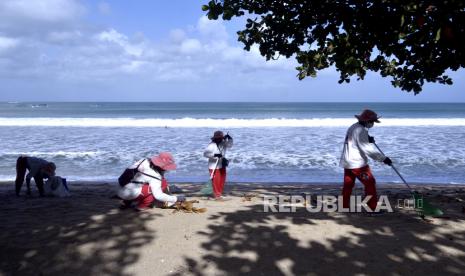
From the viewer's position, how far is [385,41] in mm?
5680

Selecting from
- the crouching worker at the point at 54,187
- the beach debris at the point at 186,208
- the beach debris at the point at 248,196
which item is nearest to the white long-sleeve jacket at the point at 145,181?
the beach debris at the point at 186,208

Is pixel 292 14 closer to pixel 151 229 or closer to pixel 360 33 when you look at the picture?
pixel 360 33

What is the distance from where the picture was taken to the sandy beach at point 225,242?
450 centimetres

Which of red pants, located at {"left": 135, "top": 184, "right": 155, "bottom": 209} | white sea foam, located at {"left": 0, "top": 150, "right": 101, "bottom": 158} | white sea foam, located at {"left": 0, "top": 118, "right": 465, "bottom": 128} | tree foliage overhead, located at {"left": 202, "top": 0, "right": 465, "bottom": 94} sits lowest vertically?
white sea foam, located at {"left": 0, "top": 150, "right": 101, "bottom": 158}

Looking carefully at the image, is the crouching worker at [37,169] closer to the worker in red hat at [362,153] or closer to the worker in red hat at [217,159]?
the worker in red hat at [217,159]

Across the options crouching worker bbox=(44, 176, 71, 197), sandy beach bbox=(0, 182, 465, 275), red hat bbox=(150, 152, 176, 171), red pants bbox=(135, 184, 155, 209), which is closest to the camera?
sandy beach bbox=(0, 182, 465, 275)

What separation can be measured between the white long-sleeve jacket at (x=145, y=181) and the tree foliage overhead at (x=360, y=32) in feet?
8.03

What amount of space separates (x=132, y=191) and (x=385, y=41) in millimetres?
4325

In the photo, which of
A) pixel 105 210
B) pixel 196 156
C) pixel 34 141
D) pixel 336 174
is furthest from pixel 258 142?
pixel 105 210

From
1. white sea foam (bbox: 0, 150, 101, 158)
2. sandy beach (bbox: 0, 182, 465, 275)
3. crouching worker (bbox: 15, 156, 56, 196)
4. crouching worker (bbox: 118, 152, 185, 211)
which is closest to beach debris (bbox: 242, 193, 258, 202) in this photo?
sandy beach (bbox: 0, 182, 465, 275)

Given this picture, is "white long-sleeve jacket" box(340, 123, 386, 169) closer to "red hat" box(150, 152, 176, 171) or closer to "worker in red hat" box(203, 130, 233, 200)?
"worker in red hat" box(203, 130, 233, 200)

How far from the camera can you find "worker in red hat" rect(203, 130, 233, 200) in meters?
7.96

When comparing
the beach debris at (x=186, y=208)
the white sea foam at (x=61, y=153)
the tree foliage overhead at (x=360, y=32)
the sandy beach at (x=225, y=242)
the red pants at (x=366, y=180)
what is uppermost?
the tree foliage overhead at (x=360, y=32)

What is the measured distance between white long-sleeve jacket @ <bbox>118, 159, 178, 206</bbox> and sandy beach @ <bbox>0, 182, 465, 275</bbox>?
0.88ft
